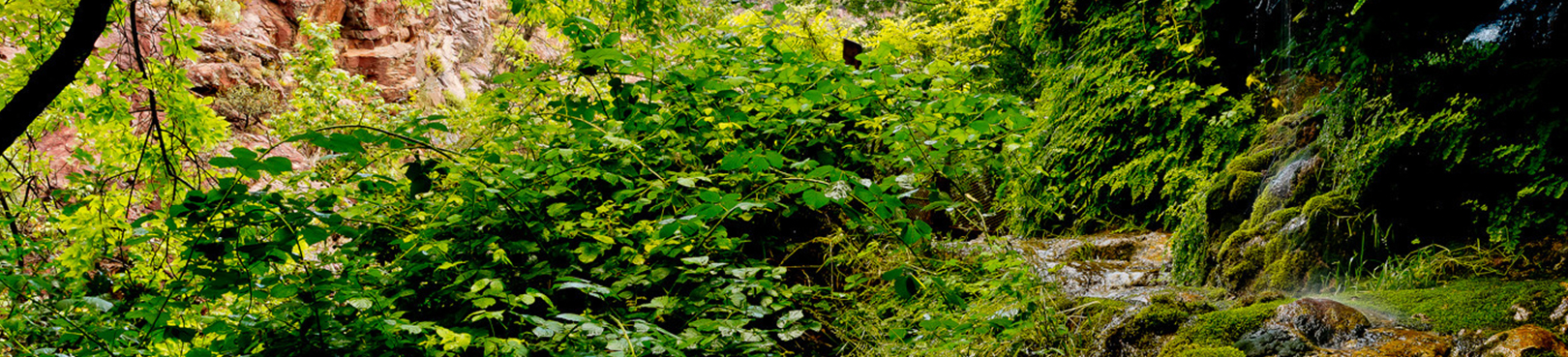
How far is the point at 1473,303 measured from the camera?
7.29 feet

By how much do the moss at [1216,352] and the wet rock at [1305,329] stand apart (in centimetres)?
6

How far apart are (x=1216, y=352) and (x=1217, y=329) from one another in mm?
193

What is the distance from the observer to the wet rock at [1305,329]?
7.20 ft

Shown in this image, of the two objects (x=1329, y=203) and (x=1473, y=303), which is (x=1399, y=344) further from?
(x=1329, y=203)

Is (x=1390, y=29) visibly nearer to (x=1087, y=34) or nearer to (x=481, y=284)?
(x=1087, y=34)

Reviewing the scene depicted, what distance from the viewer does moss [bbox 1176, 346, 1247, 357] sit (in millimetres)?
2252

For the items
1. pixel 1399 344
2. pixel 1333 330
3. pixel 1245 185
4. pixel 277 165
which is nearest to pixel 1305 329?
pixel 1333 330

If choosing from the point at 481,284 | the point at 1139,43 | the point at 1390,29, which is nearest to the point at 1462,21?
the point at 1390,29

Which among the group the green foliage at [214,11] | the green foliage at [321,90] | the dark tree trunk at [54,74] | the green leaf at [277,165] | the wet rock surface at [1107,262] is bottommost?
the wet rock surface at [1107,262]

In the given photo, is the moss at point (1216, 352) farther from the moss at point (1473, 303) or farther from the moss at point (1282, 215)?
the moss at point (1282, 215)

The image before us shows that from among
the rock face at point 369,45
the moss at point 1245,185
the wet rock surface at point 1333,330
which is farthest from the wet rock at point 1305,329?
the rock face at point 369,45

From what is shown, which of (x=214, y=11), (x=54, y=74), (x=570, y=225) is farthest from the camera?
(x=214, y=11)

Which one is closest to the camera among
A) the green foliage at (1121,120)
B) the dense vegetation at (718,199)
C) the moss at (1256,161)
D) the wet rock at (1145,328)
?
the dense vegetation at (718,199)

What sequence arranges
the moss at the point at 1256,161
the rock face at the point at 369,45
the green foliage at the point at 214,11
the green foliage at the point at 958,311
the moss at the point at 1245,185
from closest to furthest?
the green foliage at the point at 958,311, the moss at the point at 1245,185, the moss at the point at 1256,161, the rock face at the point at 369,45, the green foliage at the point at 214,11
